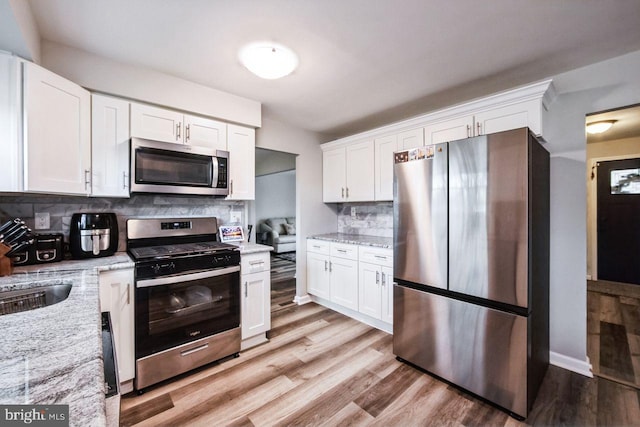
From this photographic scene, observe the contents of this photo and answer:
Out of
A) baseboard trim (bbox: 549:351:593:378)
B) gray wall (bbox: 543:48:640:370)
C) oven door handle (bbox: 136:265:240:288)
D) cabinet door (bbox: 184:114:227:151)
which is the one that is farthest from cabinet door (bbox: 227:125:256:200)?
baseboard trim (bbox: 549:351:593:378)

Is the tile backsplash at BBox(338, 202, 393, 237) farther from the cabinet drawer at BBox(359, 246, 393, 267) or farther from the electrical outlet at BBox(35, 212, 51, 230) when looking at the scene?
the electrical outlet at BBox(35, 212, 51, 230)

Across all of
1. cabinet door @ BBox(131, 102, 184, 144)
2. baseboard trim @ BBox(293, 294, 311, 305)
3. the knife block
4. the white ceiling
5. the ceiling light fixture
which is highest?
the white ceiling

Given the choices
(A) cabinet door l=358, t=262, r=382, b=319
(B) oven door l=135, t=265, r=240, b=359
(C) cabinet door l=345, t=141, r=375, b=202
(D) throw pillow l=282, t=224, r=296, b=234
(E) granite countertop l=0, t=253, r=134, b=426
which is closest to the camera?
(E) granite countertop l=0, t=253, r=134, b=426

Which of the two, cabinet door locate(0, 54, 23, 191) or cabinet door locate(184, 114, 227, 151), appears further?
cabinet door locate(184, 114, 227, 151)

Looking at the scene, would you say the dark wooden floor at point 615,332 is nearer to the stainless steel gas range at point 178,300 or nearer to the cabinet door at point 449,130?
the cabinet door at point 449,130

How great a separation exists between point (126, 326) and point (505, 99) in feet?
11.0

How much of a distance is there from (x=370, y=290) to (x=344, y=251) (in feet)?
1.75

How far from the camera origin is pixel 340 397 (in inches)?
73.7

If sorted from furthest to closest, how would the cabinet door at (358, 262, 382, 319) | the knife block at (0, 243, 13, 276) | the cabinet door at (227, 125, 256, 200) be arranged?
the cabinet door at (358, 262, 382, 319), the cabinet door at (227, 125, 256, 200), the knife block at (0, 243, 13, 276)

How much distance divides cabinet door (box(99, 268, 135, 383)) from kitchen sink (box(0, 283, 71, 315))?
1.23ft

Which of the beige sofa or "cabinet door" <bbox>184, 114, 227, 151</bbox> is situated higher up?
"cabinet door" <bbox>184, 114, 227, 151</bbox>

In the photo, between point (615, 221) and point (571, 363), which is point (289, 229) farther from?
point (615, 221)

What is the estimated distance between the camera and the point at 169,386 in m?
1.97

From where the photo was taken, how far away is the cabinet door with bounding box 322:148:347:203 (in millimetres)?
3590
